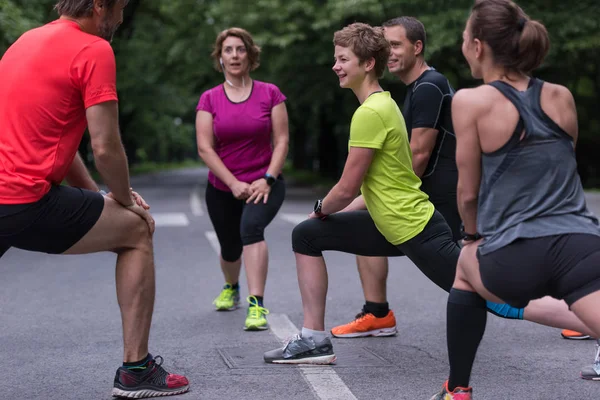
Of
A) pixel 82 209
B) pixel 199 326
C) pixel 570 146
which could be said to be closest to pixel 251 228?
pixel 199 326

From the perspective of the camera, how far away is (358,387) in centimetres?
464

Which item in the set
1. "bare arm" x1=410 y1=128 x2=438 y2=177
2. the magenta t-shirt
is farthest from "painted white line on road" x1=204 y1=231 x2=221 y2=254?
"bare arm" x1=410 y1=128 x2=438 y2=177

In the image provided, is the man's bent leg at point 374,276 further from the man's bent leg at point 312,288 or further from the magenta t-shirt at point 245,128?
the magenta t-shirt at point 245,128

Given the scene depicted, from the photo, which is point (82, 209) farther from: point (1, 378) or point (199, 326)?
point (199, 326)

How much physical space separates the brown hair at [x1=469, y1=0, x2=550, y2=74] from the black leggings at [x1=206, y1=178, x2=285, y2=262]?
3280mm

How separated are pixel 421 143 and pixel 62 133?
7.36 feet

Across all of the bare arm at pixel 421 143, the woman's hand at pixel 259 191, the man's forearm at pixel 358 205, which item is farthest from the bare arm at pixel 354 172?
the woman's hand at pixel 259 191

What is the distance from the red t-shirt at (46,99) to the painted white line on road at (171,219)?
11.4 meters

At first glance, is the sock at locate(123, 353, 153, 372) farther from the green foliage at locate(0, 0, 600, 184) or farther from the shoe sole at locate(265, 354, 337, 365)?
the green foliage at locate(0, 0, 600, 184)

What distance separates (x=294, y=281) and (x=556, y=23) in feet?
53.6

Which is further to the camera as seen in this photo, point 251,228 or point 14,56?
point 251,228

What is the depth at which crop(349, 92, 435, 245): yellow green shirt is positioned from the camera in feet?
16.0

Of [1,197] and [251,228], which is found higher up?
[1,197]

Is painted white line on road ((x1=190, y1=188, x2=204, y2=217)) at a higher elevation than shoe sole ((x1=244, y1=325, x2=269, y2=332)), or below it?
below
